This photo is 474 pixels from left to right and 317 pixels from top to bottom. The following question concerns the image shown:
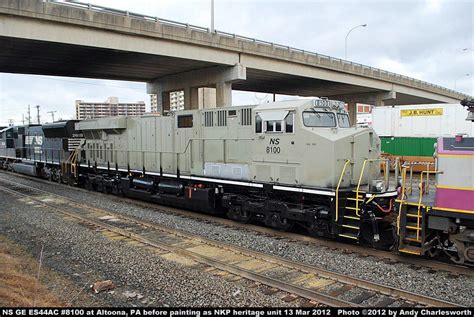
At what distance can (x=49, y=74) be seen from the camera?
3033 centimetres

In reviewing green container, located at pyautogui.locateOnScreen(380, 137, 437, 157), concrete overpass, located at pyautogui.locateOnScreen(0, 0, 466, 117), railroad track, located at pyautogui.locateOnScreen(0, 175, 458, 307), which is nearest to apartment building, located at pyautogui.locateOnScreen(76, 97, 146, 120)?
concrete overpass, located at pyautogui.locateOnScreen(0, 0, 466, 117)

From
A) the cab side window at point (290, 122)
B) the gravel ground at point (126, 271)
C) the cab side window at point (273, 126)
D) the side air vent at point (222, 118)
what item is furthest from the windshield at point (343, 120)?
the gravel ground at point (126, 271)

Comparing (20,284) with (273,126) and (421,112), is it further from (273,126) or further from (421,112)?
(421,112)

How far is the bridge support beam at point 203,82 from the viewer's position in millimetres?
28925

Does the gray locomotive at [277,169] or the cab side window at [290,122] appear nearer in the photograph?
the gray locomotive at [277,169]

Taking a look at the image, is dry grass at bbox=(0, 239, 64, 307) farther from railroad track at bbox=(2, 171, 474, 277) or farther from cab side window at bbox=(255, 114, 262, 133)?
cab side window at bbox=(255, 114, 262, 133)

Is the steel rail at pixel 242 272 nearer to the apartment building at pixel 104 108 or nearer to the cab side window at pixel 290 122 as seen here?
the cab side window at pixel 290 122

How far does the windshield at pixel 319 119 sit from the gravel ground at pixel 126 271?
4.70 metres

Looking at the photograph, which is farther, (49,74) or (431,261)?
(49,74)

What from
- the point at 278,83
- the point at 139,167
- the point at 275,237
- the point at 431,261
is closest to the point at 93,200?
the point at 139,167

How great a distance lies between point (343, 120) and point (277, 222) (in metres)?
3.35

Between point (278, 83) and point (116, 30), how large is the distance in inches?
859

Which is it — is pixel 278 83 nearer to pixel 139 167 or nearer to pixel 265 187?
pixel 139 167

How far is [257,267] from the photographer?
7.45 meters
